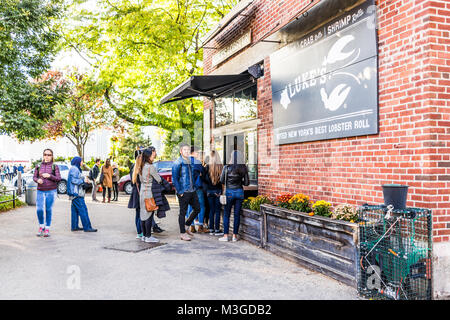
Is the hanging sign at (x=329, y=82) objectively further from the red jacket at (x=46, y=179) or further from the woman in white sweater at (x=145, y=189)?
the red jacket at (x=46, y=179)

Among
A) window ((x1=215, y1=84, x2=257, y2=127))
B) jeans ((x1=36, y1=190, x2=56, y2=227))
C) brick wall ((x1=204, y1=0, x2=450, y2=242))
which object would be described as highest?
window ((x1=215, y1=84, x2=257, y2=127))

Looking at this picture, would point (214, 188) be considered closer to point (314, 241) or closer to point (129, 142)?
point (314, 241)

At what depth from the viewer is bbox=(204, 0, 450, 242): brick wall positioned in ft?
14.9

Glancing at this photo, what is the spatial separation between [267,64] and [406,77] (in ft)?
13.4

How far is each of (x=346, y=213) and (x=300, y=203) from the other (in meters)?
1.19

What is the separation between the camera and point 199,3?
16.2 meters

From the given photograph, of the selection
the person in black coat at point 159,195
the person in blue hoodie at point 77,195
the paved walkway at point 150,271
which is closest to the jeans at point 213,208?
the paved walkway at point 150,271

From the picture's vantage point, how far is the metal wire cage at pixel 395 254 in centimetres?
431

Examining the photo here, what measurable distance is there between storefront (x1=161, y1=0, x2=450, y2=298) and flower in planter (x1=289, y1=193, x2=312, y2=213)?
0.68 ft

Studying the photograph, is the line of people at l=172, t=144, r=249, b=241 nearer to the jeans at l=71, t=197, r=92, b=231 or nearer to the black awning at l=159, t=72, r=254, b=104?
the black awning at l=159, t=72, r=254, b=104

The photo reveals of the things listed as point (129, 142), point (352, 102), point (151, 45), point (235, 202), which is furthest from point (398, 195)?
point (129, 142)

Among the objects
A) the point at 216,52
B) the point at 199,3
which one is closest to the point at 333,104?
the point at 216,52

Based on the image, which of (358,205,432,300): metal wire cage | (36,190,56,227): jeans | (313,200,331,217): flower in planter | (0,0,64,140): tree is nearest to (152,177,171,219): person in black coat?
(36,190,56,227): jeans
